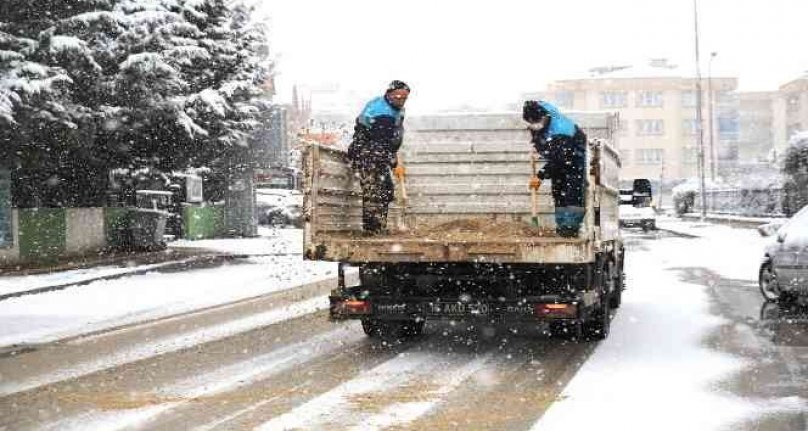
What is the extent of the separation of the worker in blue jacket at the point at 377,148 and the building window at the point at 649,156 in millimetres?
90993

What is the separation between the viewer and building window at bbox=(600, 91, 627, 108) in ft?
318

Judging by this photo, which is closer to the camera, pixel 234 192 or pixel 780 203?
pixel 234 192

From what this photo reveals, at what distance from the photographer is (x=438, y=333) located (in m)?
10.6

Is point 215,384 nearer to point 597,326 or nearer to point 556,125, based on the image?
point 556,125

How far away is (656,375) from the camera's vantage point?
775 centimetres

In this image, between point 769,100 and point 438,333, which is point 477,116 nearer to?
point 438,333

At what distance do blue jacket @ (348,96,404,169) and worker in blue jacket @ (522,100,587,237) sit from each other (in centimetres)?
144

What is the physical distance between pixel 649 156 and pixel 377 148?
92.0 metres

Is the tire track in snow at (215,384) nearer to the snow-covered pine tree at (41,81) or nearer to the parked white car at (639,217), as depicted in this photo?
the snow-covered pine tree at (41,81)

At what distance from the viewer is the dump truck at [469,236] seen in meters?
8.45

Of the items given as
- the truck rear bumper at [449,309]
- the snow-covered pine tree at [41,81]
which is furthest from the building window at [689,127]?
the truck rear bumper at [449,309]

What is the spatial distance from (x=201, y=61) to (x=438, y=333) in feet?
58.7

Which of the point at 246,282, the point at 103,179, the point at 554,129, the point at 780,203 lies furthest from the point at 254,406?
the point at 780,203

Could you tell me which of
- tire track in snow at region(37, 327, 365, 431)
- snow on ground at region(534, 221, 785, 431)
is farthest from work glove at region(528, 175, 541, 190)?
tire track in snow at region(37, 327, 365, 431)
